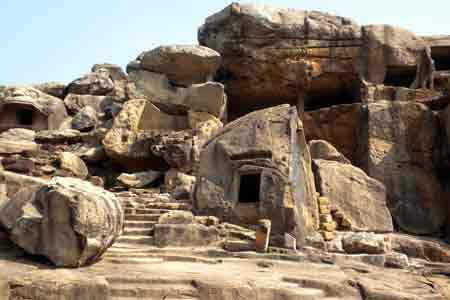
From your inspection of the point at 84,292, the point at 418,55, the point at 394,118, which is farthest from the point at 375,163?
the point at 84,292

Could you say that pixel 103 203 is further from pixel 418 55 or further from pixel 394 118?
pixel 418 55

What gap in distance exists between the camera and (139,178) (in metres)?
14.3

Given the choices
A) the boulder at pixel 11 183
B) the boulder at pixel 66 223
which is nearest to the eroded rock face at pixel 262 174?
the boulder at pixel 11 183

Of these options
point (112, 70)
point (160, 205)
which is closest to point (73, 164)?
point (160, 205)

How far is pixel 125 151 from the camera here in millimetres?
15391

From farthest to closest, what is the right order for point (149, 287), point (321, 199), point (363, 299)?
point (321, 199), point (363, 299), point (149, 287)

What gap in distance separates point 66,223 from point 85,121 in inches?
540

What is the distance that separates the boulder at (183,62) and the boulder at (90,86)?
14.2 feet

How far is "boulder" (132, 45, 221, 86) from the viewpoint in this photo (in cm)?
1844

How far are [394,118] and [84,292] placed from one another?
13195 mm

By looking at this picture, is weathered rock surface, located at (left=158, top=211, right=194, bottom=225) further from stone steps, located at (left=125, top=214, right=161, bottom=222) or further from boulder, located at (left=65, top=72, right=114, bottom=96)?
boulder, located at (left=65, top=72, right=114, bottom=96)

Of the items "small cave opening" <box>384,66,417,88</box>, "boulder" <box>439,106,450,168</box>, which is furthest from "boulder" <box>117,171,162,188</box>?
"small cave opening" <box>384,66,417,88</box>

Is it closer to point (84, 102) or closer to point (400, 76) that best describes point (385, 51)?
point (400, 76)

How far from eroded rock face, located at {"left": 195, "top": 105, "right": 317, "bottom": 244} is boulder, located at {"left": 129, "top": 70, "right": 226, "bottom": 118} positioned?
695 centimetres
